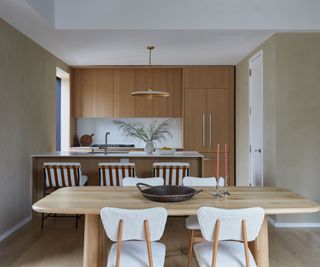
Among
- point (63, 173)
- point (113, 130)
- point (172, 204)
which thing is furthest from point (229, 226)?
point (113, 130)

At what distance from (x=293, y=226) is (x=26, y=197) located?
347cm

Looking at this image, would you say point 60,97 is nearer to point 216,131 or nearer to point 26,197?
point 26,197

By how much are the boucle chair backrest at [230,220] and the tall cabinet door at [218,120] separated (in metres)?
4.38

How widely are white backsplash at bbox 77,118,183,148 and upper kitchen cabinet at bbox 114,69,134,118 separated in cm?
42

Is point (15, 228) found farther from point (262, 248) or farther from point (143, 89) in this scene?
point (143, 89)

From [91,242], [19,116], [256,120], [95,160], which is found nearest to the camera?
[91,242]

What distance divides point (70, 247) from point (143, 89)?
3874 mm

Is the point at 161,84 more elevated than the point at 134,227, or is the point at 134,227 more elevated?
the point at 161,84

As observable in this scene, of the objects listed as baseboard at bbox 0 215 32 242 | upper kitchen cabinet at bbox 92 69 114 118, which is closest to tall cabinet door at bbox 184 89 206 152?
upper kitchen cabinet at bbox 92 69 114 118

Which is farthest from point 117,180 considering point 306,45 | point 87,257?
point 306,45

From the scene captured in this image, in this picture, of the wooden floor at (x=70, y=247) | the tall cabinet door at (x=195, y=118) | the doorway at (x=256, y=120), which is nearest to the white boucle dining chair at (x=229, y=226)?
the wooden floor at (x=70, y=247)

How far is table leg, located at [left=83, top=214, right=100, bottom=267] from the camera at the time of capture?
7.20 ft

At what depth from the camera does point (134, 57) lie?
18.2ft

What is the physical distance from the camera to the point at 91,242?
221cm
